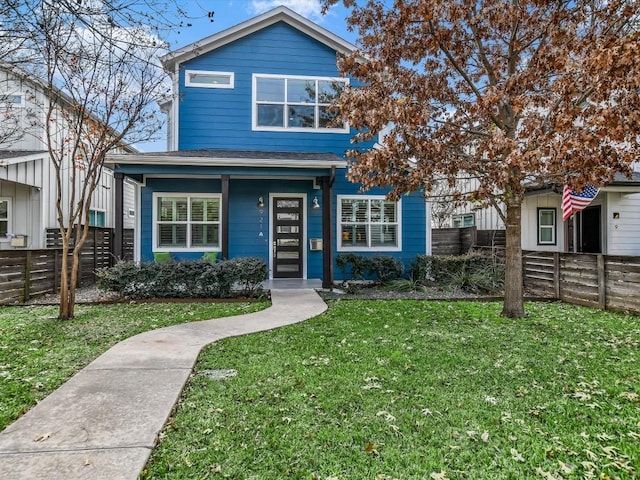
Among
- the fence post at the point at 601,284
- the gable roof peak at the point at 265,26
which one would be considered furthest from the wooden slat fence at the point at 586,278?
the gable roof peak at the point at 265,26

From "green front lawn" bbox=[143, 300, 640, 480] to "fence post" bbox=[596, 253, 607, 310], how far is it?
2.10 m

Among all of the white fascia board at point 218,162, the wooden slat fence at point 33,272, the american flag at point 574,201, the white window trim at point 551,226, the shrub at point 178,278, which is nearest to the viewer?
the wooden slat fence at point 33,272

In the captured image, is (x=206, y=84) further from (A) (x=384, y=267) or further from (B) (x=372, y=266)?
(A) (x=384, y=267)

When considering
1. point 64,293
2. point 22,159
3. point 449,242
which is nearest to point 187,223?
point 64,293

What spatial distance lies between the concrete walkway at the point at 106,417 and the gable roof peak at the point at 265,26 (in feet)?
27.8

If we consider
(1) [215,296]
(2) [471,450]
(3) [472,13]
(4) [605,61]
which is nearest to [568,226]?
(3) [472,13]

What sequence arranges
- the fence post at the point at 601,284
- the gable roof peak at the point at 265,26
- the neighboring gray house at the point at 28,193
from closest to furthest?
the fence post at the point at 601,284, the gable roof peak at the point at 265,26, the neighboring gray house at the point at 28,193

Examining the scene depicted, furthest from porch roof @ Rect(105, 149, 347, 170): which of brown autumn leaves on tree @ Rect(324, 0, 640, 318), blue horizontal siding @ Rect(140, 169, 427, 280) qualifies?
brown autumn leaves on tree @ Rect(324, 0, 640, 318)

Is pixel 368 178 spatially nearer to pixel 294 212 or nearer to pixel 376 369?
pixel 376 369

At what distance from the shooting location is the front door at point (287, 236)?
1110 cm

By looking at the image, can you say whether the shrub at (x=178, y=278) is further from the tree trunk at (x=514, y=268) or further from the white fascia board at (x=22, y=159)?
the white fascia board at (x=22, y=159)

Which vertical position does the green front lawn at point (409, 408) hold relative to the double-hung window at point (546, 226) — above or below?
below

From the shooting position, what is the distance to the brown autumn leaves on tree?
4750 mm

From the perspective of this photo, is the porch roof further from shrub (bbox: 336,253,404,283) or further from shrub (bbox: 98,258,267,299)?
shrub (bbox: 336,253,404,283)
